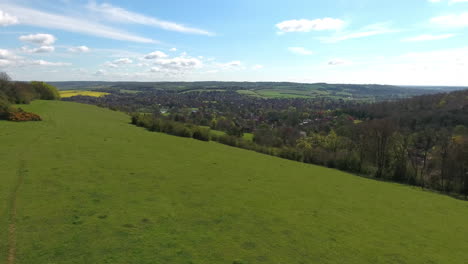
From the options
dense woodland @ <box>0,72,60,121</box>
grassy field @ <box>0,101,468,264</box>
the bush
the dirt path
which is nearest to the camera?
the dirt path

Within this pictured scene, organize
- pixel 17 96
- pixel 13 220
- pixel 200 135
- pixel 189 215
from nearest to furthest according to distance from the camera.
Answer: pixel 13 220
pixel 189 215
pixel 200 135
pixel 17 96

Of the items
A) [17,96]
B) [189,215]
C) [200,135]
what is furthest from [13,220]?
[17,96]

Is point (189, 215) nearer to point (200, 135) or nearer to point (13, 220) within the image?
point (13, 220)

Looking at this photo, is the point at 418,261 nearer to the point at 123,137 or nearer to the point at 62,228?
the point at 62,228

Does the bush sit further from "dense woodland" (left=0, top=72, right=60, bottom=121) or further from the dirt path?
the dirt path

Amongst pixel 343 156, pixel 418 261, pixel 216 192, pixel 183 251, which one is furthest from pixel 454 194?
pixel 183 251

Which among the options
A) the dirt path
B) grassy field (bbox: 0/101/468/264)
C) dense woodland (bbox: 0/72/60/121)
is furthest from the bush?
the dirt path

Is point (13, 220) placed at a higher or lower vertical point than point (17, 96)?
lower
